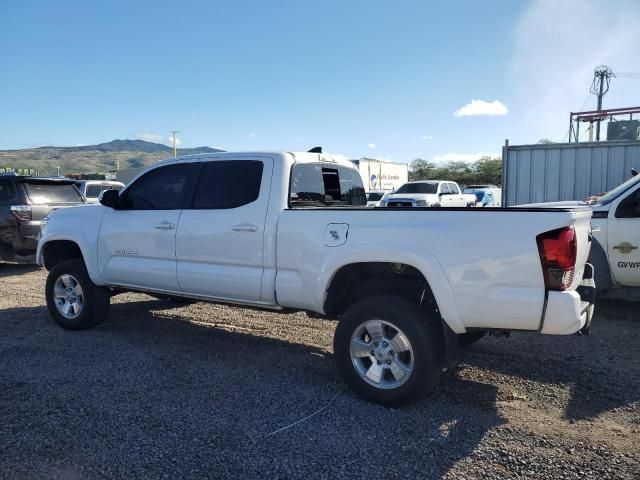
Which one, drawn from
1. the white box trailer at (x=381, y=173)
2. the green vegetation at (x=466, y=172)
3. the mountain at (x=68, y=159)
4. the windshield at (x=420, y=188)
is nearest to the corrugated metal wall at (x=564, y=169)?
the windshield at (x=420, y=188)

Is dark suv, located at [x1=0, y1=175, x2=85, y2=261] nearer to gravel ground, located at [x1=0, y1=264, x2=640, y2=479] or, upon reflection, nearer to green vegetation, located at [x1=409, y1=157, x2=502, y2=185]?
gravel ground, located at [x1=0, y1=264, x2=640, y2=479]

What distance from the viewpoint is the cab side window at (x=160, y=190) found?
16.9 ft

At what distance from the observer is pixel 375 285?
4.11 meters

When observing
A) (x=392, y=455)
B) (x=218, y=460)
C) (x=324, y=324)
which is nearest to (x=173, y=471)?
(x=218, y=460)

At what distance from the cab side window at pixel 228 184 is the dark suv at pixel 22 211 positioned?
19.3 ft

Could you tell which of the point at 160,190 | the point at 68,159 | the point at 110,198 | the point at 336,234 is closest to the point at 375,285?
the point at 336,234

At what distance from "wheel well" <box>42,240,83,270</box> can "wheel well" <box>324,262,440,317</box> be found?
3.49 meters

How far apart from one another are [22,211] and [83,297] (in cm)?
470

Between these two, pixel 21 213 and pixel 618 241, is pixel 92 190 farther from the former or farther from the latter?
pixel 618 241

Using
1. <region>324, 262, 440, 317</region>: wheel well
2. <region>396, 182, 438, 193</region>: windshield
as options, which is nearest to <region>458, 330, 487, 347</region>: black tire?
<region>324, 262, 440, 317</region>: wheel well

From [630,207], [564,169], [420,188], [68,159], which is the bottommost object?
[630,207]

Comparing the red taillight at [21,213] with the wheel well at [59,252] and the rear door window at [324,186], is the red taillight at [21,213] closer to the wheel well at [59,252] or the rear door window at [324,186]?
the wheel well at [59,252]

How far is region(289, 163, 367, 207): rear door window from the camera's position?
15.5ft

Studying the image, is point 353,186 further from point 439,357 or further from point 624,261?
point 624,261
